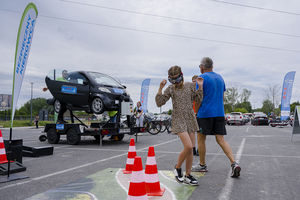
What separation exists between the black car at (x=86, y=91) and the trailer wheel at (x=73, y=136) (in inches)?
36.4

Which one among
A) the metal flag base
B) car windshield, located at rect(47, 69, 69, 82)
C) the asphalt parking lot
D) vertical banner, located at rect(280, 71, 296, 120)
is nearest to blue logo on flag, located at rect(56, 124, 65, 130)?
car windshield, located at rect(47, 69, 69, 82)

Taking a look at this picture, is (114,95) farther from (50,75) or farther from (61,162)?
(61,162)

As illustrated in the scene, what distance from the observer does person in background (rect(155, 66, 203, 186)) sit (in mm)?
3898

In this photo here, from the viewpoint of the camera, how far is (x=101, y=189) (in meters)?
3.84

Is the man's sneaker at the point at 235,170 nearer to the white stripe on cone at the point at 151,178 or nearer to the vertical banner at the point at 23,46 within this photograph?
the white stripe on cone at the point at 151,178

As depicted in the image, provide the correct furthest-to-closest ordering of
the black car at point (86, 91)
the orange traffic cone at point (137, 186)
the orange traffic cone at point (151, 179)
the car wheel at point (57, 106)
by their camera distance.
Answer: the car wheel at point (57, 106) → the black car at point (86, 91) → the orange traffic cone at point (151, 179) → the orange traffic cone at point (137, 186)

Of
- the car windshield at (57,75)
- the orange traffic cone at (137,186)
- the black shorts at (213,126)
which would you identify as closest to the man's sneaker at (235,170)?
the black shorts at (213,126)

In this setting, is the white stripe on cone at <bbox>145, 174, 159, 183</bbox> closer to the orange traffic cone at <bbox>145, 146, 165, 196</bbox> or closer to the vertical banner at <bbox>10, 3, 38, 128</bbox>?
the orange traffic cone at <bbox>145, 146, 165, 196</bbox>

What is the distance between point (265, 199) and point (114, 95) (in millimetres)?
7301

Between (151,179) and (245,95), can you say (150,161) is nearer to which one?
(151,179)

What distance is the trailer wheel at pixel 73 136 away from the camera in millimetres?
9789

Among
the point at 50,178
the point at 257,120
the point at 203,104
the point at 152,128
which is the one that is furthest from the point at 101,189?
the point at 257,120

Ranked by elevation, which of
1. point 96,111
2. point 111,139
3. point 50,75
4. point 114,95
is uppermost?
point 50,75

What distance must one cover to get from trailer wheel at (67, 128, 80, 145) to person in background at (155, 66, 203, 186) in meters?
6.45
